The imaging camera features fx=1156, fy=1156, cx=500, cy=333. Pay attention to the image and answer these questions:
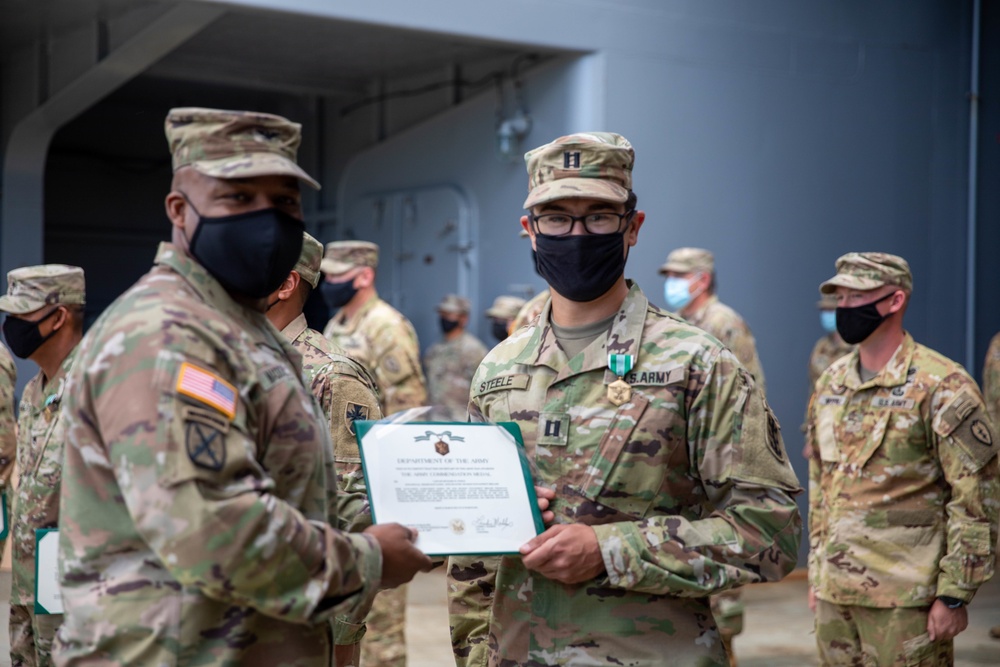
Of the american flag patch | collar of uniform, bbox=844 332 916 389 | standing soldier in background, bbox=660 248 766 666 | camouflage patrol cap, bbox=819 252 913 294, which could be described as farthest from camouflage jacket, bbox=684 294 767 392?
the american flag patch

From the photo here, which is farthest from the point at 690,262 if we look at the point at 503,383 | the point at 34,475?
the point at 503,383

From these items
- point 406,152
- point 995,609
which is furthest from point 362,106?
→ point 995,609

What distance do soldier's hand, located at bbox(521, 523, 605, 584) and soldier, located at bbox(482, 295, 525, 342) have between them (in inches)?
237

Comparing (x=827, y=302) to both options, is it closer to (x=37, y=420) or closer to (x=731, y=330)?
(x=731, y=330)

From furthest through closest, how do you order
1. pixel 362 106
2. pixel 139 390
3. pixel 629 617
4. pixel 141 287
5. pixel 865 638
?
pixel 362 106, pixel 865 638, pixel 629 617, pixel 141 287, pixel 139 390

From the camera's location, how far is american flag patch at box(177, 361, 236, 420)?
182 centimetres

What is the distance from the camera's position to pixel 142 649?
1.88 m

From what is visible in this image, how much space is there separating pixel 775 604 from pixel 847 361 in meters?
3.66

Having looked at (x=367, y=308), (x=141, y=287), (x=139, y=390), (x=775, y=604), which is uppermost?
(x=141, y=287)

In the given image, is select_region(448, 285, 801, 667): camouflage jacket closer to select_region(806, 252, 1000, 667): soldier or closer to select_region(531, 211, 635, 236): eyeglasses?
select_region(531, 211, 635, 236): eyeglasses

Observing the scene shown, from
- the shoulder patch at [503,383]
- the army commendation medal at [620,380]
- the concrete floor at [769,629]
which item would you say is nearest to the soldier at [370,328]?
the concrete floor at [769,629]

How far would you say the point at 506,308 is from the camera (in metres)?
8.46

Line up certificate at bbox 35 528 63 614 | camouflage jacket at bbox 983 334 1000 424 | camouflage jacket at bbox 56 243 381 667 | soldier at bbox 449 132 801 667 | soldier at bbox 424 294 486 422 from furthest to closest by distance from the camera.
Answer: soldier at bbox 424 294 486 422 < camouflage jacket at bbox 983 334 1000 424 < certificate at bbox 35 528 63 614 < soldier at bbox 449 132 801 667 < camouflage jacket at bbox 56 243 381 667

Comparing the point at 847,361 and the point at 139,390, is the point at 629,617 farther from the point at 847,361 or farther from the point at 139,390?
the point at 847,361
